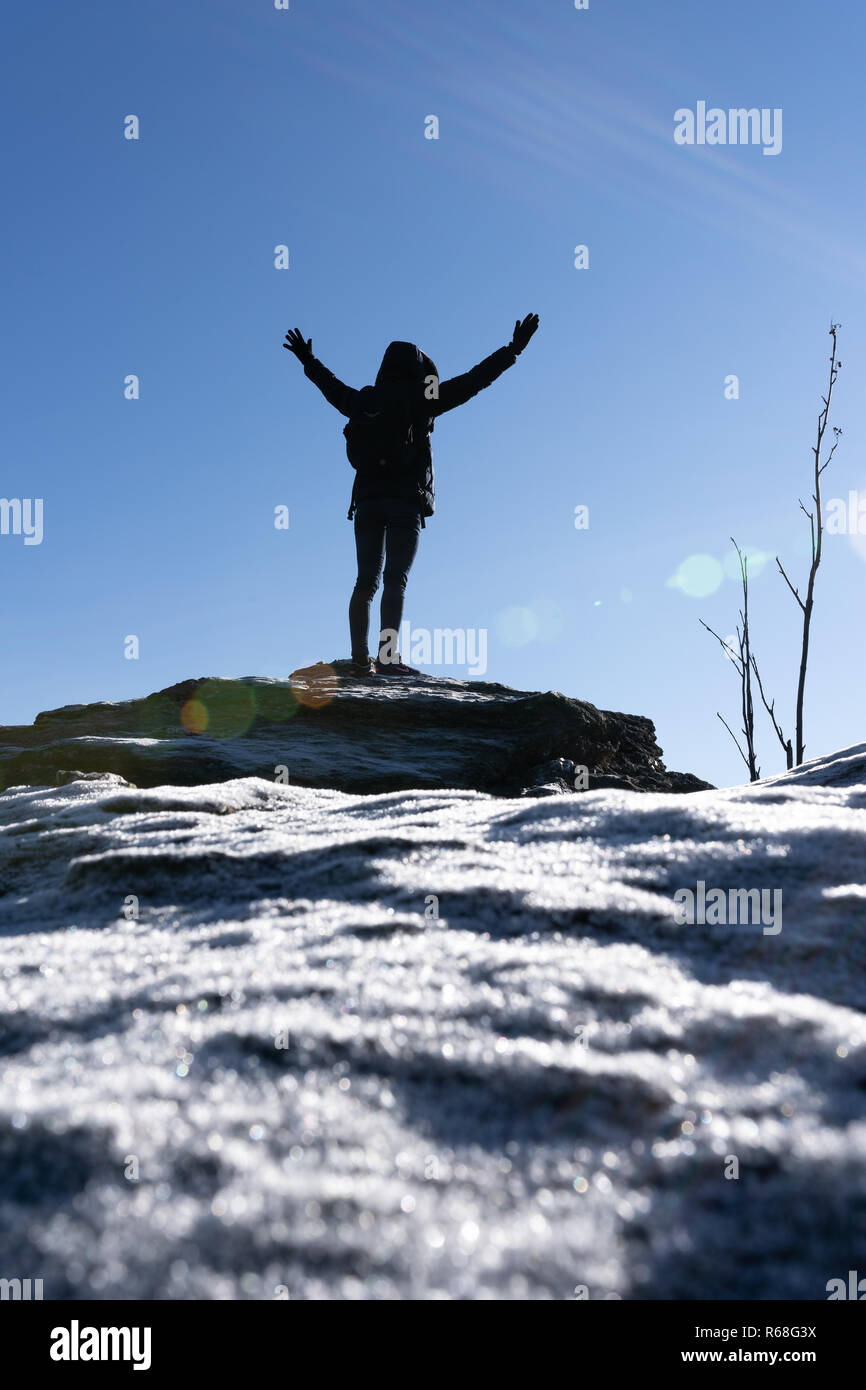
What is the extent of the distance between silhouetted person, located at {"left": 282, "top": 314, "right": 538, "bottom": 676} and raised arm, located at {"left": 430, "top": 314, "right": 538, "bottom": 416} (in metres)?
0.01

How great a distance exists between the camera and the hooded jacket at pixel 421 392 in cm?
854

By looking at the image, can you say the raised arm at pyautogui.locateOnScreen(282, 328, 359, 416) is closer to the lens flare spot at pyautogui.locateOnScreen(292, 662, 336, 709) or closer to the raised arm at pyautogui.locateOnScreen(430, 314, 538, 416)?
the raised arm at pyautogui.locateOnScreen(430, 314, 538, 416)

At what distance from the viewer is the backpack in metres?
8.44

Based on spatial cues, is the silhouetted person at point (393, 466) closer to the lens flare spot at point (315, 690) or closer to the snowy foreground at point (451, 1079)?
the lens flare spot at point (315, 690)

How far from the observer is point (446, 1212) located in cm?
93

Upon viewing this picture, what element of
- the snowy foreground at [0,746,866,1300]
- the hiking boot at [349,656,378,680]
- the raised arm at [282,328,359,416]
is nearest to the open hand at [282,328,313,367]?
the raised arm at [282,328,359,416]

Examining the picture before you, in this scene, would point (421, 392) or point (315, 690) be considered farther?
point (421, 392)

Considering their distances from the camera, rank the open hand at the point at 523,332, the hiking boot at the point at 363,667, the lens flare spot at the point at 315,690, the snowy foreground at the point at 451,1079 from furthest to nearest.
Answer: the open hand at the point at 523,332, the hiking boot at the point at 363,667, the lens flare spot at the point at 315,690, the snowy foreground at the point at 451,1079

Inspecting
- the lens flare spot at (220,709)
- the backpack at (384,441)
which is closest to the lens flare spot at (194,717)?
the lens flare spot at (220,709)

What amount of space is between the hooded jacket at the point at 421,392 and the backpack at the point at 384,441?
4cm

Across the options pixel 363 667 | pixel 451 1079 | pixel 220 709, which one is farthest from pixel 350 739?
pixel 451 1079

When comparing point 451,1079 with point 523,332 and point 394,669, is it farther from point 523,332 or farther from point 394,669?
point 523,332

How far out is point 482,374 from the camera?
8.80 meters

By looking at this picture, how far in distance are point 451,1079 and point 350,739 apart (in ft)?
18.3
